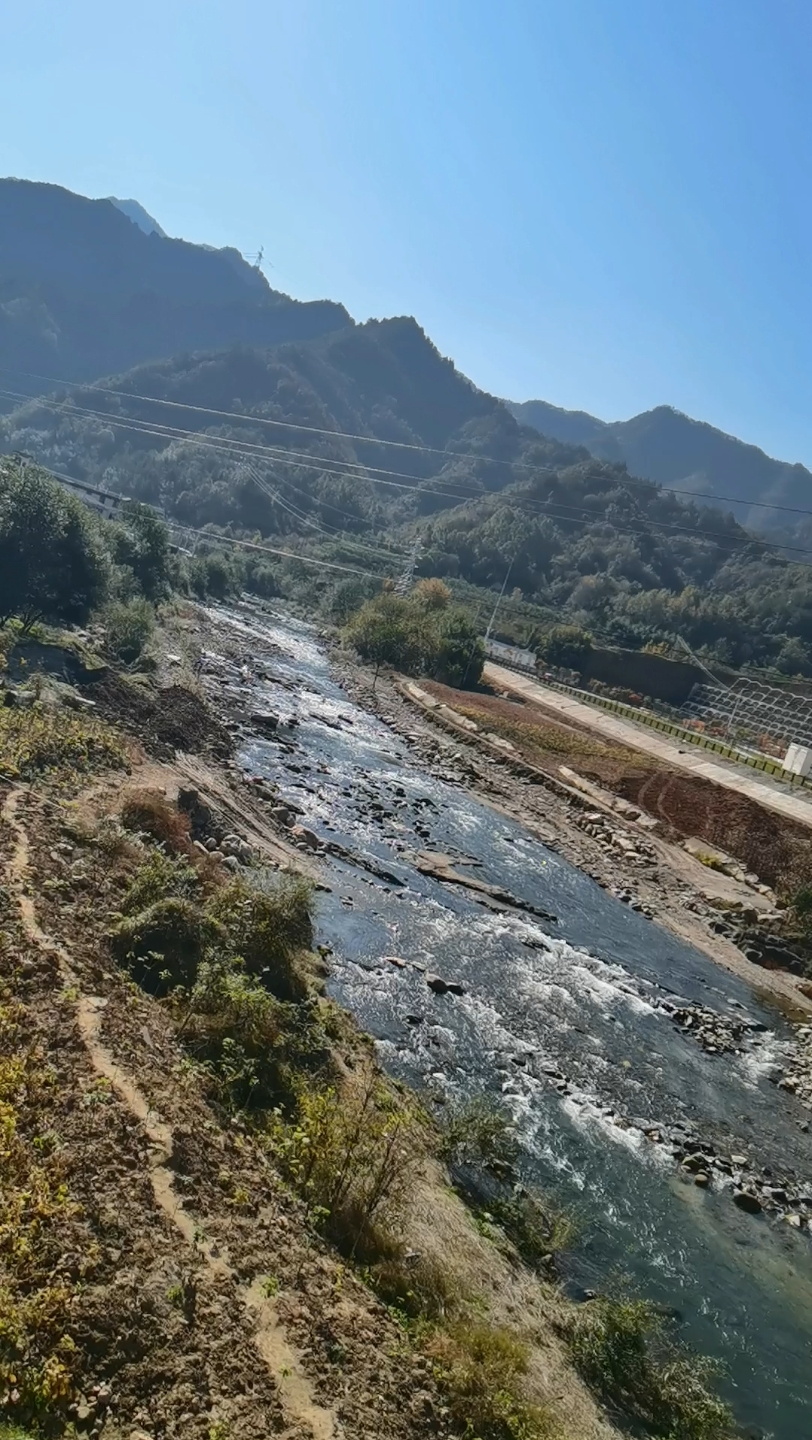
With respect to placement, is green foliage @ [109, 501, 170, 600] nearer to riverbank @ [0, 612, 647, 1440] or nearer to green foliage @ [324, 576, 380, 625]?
green foliage @ [324, 576, 380, 625]

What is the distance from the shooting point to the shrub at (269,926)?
13.4 m

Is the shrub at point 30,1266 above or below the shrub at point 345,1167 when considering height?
above

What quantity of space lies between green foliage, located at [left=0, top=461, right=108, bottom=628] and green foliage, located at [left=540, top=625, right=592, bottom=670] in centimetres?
5578

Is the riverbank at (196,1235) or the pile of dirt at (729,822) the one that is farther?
the pile of dirt at (729,822)

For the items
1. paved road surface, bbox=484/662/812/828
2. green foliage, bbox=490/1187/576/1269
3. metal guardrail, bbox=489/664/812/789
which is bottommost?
green foliage, bbox=490/1187/576/1269

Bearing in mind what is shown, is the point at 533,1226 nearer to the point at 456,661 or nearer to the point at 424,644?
the point at 456,661

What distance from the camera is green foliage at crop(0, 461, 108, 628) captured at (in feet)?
93.5

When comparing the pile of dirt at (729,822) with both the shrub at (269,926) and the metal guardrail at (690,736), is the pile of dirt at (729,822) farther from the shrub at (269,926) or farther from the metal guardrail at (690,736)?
the shrub at (269,926)

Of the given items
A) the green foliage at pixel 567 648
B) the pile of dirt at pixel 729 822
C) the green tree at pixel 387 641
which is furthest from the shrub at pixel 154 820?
the green foliage at pixel 567 648

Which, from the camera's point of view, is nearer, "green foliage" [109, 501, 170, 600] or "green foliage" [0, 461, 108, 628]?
"green foliage" [0, 461, 108, 628]

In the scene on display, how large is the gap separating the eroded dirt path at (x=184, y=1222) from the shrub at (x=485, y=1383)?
4.19 feet

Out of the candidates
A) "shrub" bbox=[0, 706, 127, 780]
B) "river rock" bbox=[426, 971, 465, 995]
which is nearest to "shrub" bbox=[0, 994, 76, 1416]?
"shrub" bbox=[0, 706, 127, 780]

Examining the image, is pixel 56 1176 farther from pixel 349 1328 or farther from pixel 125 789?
pixel 125 789

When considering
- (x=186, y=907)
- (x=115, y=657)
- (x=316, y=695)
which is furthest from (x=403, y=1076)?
(x=316, y=695)
